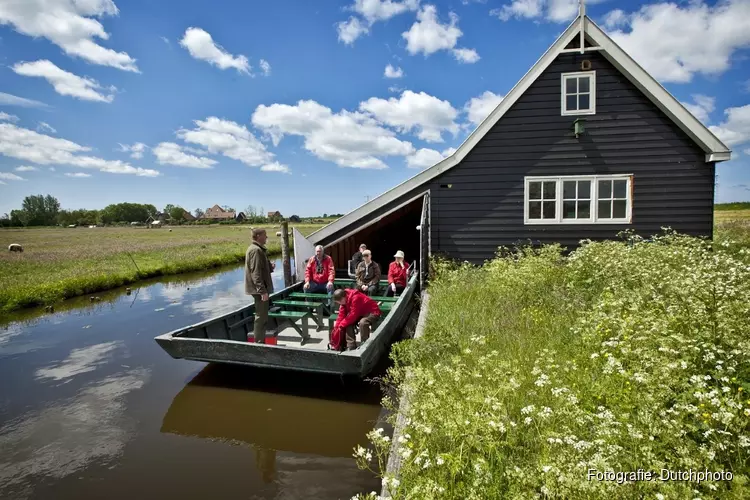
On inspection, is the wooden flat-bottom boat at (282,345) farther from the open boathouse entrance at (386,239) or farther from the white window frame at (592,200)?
the white window frame at (592,200)

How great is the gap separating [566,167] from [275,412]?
31.4 feet

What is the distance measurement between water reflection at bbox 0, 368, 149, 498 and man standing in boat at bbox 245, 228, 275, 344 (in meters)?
2.28

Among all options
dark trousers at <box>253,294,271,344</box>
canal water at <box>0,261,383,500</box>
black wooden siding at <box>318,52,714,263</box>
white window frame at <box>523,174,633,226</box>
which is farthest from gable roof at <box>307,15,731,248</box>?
canal water at <box>0,261,383,500</box>

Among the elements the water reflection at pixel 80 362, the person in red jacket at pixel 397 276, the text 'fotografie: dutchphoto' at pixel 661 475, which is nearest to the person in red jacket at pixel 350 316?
the person in red jacket at pixel 397 276

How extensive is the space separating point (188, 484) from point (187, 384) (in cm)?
282

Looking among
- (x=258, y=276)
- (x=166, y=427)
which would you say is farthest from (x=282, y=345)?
(x=166, y=427)

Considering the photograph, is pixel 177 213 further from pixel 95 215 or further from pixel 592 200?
pixel 592 200

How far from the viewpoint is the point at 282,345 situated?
6.94 meters

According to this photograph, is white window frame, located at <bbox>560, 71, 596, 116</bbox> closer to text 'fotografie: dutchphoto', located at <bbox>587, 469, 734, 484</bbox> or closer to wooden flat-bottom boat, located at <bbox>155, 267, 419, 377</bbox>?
wooden flat-bottom boat, located at <bbox>155, 267, 419, 377</bbox>

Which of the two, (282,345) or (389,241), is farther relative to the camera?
(389,241)

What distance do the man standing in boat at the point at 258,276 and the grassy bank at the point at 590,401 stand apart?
8.90ft

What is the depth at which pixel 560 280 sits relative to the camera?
27.6 ft

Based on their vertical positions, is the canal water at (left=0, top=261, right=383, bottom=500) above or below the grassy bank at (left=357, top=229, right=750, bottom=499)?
below

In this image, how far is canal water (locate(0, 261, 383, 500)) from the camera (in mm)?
4320
